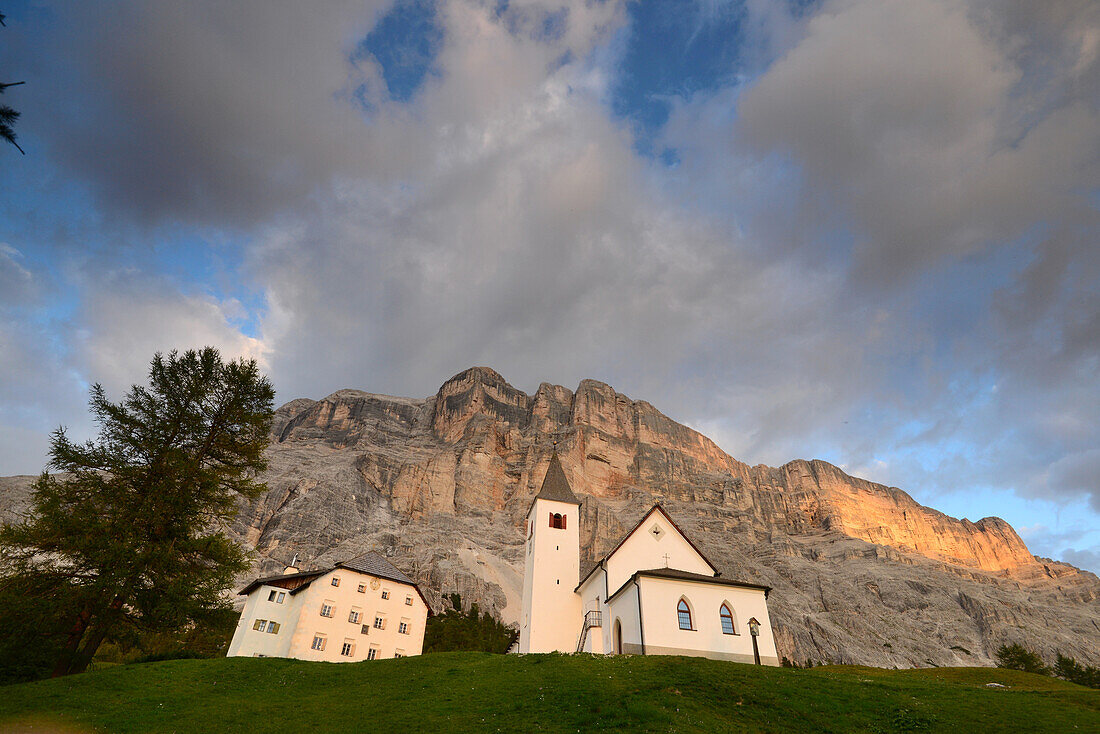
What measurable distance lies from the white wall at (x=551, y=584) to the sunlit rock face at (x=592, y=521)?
5975 centimetres

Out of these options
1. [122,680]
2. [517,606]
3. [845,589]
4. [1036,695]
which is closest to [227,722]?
[122,680]

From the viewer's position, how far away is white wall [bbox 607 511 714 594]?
36.9 m

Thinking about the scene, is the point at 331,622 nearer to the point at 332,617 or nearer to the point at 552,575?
the point at 332,617

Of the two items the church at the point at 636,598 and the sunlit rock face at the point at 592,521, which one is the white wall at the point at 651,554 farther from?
the sunlit rock face at the point at 592,521

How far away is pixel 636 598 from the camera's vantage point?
3158 centimetres

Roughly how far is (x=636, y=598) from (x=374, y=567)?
82.5ft

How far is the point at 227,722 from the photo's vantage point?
17.1 metres

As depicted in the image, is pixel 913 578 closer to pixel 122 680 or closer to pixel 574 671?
A: pixel 574 671

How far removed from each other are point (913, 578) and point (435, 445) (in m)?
130

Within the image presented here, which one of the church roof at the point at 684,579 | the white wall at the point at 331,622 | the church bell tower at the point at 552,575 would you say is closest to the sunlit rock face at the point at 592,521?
the white wall at the point at 331,622

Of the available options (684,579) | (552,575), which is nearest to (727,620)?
(684,579)

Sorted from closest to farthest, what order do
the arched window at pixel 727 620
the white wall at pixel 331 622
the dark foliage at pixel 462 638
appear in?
the arched window at pixel 727 620 < the white wall at pixel 331 622 < the dark foliage at pixel 462 638

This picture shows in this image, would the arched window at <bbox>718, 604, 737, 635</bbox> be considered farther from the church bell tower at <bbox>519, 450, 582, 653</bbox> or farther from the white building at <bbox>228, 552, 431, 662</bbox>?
the white building at <bbox>228, 552, 431, 662</bbox>

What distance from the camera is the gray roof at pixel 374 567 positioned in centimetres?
4566
